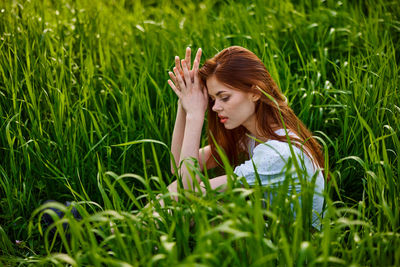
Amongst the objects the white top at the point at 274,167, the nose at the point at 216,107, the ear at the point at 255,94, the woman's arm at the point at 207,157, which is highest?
the ear at the point at 255,94

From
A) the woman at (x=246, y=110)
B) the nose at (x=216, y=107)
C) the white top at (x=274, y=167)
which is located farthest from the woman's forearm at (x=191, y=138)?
the white top at (x=274, y=167)

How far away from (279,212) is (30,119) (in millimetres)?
1692

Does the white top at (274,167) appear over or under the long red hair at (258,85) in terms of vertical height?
under

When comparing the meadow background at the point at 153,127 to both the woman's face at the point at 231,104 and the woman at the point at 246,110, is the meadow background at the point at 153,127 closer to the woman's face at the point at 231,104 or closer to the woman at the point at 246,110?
the woman at the point at 246,110

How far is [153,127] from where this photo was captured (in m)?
2.81

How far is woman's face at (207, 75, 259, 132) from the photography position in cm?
232

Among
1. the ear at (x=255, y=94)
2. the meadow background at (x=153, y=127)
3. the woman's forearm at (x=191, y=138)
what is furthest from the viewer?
the woman's forearm at (x=191, y=138)

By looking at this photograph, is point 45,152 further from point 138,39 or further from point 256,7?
point 256,7

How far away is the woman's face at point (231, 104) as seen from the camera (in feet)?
7.62

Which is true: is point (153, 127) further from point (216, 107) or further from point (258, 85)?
point (258, 85)

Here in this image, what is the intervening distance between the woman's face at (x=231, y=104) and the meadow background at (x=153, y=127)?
0.34 metres

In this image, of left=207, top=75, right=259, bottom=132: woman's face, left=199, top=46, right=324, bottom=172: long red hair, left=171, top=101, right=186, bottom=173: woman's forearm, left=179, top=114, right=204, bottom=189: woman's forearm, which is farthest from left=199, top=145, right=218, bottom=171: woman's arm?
left=199, top=46, right=324, bottom=172: long red hair

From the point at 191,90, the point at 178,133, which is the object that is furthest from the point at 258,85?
the point at 178,133

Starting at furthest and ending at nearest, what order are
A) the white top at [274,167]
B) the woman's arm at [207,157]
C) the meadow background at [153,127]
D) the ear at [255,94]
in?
the woman's arm at [207,157] → the ear at [255,94] → the white top at [274,167] → the meadow background at [153,127]
